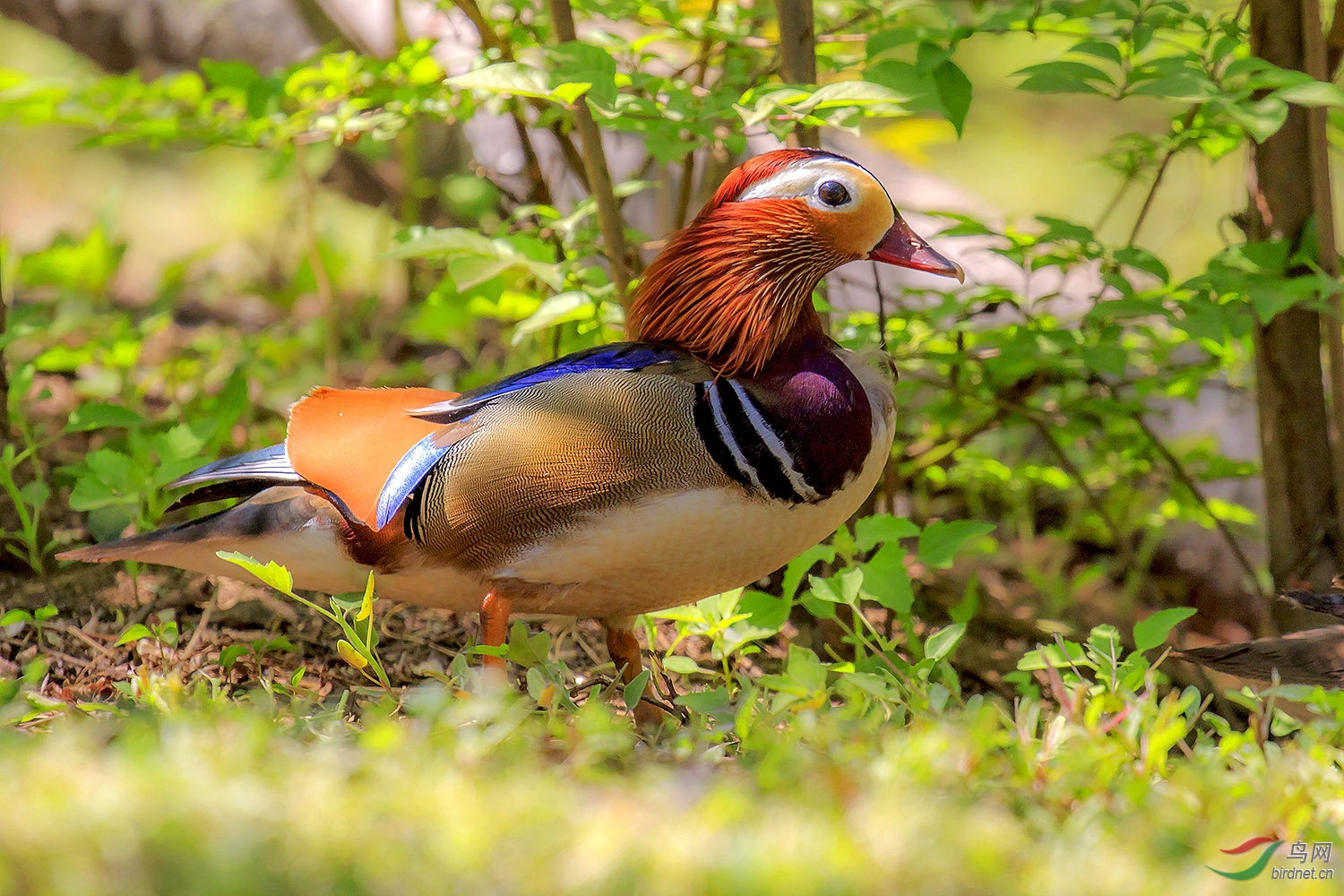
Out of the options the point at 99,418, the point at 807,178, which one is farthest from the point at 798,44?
the point at 99,418

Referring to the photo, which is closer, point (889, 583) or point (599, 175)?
point (889, 583)

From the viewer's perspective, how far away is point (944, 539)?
86.0 inches

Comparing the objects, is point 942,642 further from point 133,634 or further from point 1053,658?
point 133,634

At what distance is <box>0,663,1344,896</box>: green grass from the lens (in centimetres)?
104

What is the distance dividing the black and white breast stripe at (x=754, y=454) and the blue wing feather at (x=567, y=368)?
0.49 ft

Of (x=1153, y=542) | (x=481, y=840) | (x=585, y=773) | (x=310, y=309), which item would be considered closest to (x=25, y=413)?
(x=310, y=309)

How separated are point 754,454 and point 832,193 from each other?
17.1 inches

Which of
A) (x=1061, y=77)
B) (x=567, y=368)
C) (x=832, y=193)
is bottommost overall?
(x=567, y=368)

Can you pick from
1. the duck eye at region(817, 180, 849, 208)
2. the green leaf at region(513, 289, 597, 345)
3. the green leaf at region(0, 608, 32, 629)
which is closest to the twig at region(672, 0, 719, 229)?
the green leaf at region(513, 289, 597, 345)

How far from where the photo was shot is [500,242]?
224cm

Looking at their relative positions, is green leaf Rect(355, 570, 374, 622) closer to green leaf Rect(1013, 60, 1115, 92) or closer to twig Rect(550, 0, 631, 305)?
twig Rect(550, 0, 631, 305)

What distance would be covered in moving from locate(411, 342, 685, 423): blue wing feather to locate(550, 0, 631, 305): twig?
499mm

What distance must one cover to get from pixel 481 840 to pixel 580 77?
118cm

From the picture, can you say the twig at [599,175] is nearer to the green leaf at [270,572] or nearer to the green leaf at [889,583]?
the green leaf at [889,583]
